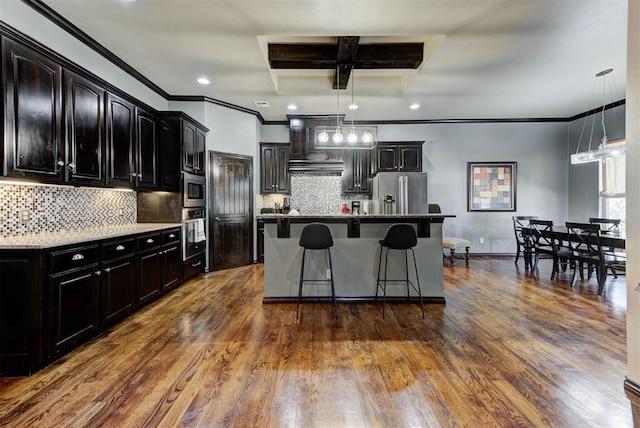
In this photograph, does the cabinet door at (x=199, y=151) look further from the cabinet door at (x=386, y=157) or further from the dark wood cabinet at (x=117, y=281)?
Answer: the cabinet door at (x=386, y=157)

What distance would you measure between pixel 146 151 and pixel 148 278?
171 centimetres

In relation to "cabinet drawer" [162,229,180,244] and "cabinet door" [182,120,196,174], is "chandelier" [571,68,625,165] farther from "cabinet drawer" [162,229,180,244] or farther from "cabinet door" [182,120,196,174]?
"cabinet drawer" [162,229,180,244]

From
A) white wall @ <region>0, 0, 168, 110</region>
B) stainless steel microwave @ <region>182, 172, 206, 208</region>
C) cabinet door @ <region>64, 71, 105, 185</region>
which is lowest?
stainless steel microwave @ <region>182, 172, 206, 208</region>

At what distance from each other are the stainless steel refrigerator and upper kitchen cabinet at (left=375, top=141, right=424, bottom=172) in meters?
0.86

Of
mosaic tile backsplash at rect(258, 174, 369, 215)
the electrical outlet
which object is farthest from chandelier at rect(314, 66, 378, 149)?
the electrical outlet

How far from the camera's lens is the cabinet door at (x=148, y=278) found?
3159mm

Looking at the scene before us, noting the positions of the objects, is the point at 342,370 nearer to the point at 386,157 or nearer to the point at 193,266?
the point at 193,266

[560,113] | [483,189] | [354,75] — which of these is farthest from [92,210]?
[560,113]

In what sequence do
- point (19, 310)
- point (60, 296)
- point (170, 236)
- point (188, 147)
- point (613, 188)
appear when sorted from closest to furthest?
point (19, 310) < point (60, 296) < point (170, 236) < point (188, 147) < point (613, 188)

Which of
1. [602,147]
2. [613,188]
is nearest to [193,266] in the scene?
[602,147]

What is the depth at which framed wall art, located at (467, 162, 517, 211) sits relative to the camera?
21.2 feet

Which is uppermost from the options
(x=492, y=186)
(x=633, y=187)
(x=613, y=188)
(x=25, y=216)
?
(x=492, y=186)

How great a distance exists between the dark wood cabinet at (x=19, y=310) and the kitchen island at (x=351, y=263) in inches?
80.8

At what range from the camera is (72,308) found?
2.29 meters
